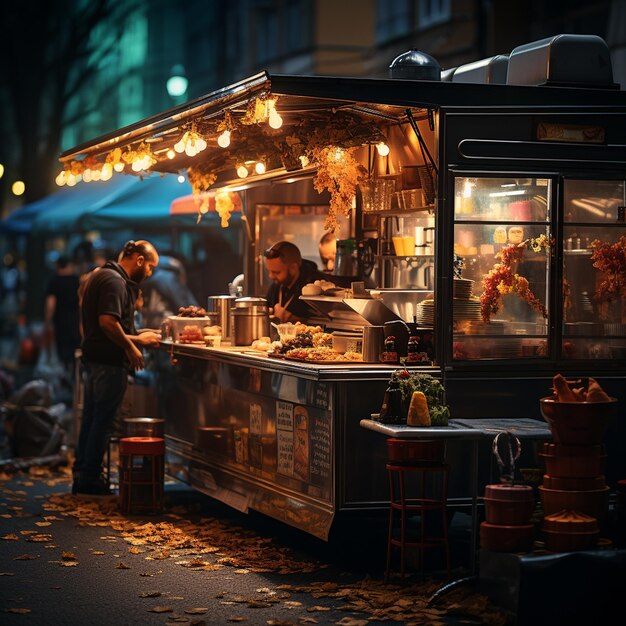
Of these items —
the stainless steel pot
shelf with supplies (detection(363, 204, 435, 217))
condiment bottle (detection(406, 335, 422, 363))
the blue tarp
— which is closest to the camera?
condiment bottle (detection(406, 335, 422, 363))

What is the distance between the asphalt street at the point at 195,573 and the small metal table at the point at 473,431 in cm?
64

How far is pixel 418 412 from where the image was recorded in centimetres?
910

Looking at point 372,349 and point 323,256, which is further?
point 323,256

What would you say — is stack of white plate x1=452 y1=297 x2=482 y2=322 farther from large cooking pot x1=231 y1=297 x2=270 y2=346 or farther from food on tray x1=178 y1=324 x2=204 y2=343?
food on tray x1=178 y1=324 x2=204 y2=343

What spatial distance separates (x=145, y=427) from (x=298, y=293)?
7.73 ft

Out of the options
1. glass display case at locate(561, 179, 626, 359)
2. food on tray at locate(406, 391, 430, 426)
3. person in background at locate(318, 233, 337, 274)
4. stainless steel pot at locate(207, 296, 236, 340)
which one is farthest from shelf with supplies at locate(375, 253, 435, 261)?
food on tray at locate(406, 391, 430, 426)

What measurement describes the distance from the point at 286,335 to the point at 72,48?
2254 centimetres

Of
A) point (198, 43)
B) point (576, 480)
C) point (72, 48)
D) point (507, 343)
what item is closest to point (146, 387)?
point (507, 343)

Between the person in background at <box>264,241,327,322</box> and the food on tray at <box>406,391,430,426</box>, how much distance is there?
15.5 feet

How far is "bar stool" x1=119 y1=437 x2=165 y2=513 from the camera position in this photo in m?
11.9

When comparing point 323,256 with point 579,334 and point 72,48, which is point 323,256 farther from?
point 72,48

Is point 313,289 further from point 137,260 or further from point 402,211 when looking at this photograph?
point 137,260

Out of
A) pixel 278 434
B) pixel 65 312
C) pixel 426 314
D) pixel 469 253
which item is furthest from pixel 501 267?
pixel 65 312

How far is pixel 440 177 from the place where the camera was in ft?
33.6
